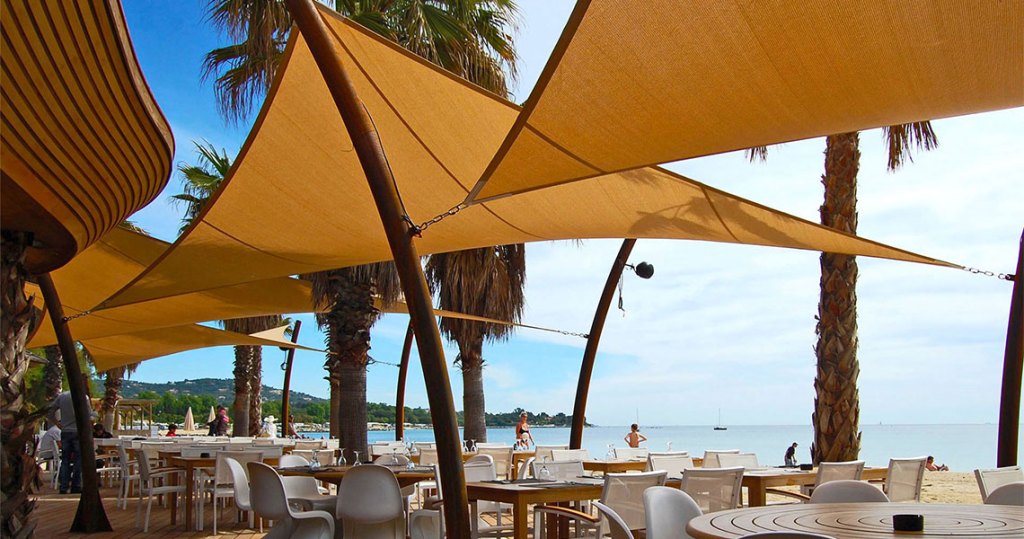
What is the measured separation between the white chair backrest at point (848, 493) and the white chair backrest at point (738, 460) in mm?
3939

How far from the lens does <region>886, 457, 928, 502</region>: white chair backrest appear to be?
7.15 meters

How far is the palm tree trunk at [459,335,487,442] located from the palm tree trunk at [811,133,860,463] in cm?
840

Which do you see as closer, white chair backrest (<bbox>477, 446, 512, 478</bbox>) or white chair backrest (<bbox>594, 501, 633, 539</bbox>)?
white chair backrest (<bbox>594, 501, 633, 539</bbox>)

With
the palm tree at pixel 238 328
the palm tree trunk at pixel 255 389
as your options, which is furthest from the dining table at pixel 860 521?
the palm tree trunk at pixel 255 389

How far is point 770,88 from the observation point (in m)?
4.07

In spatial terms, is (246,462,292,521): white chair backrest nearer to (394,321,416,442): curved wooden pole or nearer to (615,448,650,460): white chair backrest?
(615,448,650,460): white chair backrest

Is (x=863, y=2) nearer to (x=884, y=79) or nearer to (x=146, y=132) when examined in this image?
(x=884, y=79)

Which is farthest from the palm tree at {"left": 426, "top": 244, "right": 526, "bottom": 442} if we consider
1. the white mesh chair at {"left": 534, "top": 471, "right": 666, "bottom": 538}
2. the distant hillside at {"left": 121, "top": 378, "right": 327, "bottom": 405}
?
the distant hillside at {"left": 121, "top": 378, "right": 327, "bottom": 405}

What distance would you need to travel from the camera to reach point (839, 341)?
28.9 ft

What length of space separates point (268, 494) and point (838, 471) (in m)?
4.31

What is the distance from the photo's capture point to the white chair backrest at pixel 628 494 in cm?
534

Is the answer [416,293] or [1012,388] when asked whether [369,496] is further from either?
[1012,388]

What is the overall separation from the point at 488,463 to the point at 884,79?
435 centimetres

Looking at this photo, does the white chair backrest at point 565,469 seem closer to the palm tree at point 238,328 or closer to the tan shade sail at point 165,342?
the tan shade sail at point 165,342
